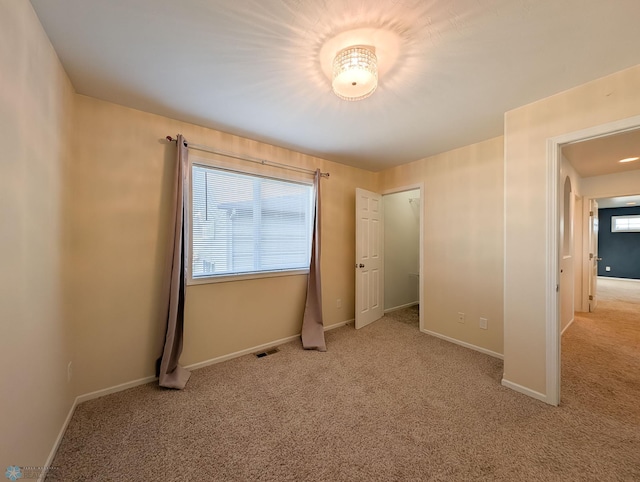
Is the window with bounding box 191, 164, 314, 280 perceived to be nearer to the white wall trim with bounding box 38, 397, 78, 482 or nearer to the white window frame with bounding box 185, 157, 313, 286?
the white window frame with bounding box 185, 157, 313, 286

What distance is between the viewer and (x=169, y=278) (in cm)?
222

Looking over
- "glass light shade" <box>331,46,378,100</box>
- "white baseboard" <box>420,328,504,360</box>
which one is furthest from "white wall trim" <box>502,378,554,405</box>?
"glass light shade" <box>331,46,378,100</box>

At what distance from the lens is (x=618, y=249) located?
7.50 meters

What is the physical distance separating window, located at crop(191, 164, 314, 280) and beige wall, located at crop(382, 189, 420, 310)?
1.84 m

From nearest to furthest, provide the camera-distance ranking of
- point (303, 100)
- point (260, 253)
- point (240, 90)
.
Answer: point (240, 90)
point (303, 100)
point (260, 253)

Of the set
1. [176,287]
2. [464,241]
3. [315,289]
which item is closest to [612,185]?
[464,241]

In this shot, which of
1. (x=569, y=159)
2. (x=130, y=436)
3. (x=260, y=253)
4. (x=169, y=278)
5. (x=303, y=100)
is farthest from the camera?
(x=569, y=159)

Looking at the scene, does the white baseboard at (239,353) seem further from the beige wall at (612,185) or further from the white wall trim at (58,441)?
the beige wall at (612,185)

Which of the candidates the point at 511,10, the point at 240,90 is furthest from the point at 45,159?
the point at 511,10

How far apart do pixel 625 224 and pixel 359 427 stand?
34.6 ft

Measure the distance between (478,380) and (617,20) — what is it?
2.62m

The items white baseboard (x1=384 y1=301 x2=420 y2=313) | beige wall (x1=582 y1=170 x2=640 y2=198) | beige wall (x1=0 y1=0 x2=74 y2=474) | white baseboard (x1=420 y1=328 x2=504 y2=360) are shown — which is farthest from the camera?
white baseboard (x1=384 y1=301 x2=420 y2=313)

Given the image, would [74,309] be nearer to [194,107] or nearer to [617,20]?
[194,107]

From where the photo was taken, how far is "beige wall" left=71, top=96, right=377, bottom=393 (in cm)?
197
